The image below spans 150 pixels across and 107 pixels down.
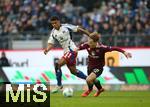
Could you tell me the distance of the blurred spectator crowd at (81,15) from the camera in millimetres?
28203

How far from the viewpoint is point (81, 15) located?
30.3 metres

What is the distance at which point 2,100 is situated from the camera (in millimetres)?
13719

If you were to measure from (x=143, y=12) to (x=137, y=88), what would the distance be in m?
4.65

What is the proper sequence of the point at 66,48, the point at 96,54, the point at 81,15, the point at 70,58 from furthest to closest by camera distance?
1. the point at 81,15
2. the point at 66,48
3. the point at 70,58
4. the point at 96,54

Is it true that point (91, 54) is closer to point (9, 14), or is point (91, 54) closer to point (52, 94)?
point (52, 94)

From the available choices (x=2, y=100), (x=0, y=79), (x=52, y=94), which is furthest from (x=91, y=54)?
(x=0, y=79)

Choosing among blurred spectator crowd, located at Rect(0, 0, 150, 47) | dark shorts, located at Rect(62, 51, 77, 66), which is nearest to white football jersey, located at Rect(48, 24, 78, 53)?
dark shorts, located at Rect(62, 51, 77, 66)

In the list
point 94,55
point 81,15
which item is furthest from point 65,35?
point 81,15

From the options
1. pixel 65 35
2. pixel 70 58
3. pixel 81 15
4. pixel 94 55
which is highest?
pixel 81 15

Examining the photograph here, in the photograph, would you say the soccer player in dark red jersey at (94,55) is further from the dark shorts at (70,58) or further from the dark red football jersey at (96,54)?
→ the dark shorts at (70,58)

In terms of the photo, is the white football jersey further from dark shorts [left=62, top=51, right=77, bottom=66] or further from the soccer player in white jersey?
dark shorts [left=62, top=51, right=77, bottom=66]

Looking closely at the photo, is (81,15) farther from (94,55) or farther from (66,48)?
(94,55)

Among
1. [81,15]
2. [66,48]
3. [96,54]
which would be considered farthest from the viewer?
[81,15]

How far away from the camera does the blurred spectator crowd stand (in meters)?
28.2
